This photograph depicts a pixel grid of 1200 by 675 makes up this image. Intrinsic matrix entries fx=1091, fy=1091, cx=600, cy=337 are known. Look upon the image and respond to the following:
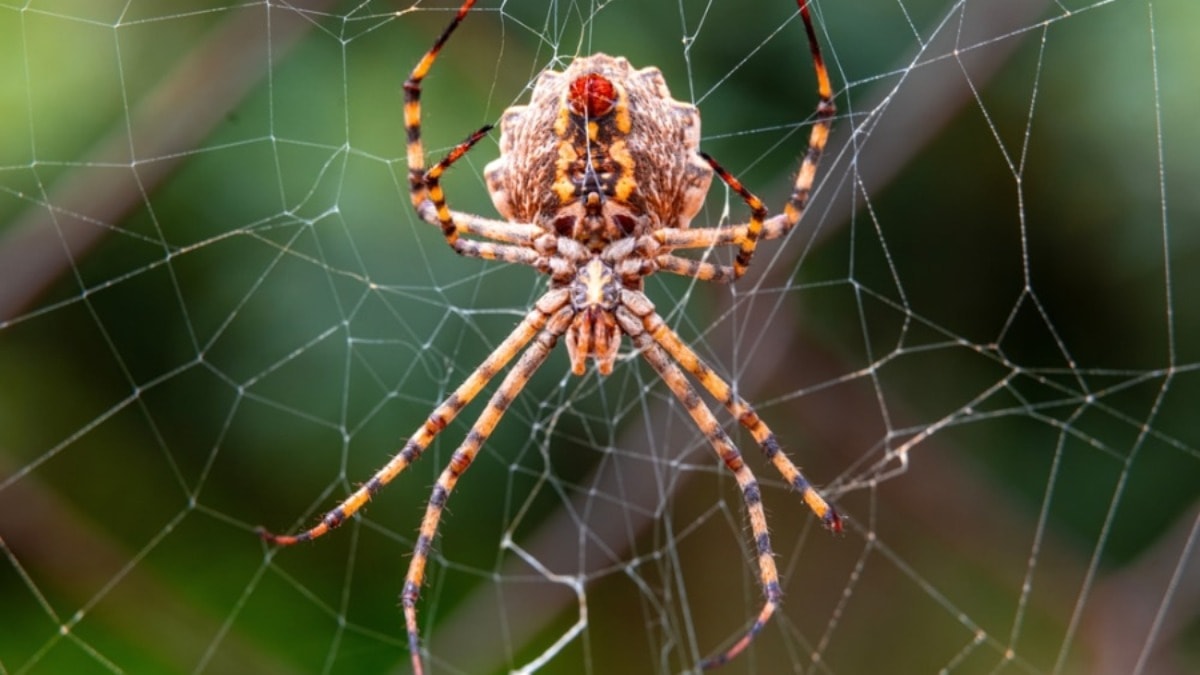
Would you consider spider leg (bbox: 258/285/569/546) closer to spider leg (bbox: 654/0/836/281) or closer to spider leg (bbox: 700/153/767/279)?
spider leg (bbox: 654/0/836/281)

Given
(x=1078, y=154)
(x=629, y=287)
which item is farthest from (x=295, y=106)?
(x=1078, y=154)

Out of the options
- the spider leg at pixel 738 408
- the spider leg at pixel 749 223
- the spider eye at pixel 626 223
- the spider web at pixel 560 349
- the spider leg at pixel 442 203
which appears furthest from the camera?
the spider web at pixel 560 349

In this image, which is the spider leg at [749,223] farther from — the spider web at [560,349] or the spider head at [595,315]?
the spider web at [560,349]

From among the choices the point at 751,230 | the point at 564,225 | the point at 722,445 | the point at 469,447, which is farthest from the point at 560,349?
the point at 751,230

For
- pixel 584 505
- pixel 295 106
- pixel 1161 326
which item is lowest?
pixel 584 505

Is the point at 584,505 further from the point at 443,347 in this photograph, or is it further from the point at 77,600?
the point at 77,600

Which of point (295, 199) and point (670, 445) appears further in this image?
point (670, 445)

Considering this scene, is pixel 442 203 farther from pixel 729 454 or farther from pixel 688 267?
pixel 729 454

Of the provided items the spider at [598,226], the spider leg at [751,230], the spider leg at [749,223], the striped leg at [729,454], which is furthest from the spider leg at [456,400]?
the spider leg at [749,223]

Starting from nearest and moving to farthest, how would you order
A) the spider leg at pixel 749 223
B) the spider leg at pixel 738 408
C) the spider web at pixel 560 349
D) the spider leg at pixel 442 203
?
the spider leg at pixel 749 223 < the spider leg at pixel 442 203 < the spider leg at pixel 738 408 < the spider web at pixel 560 349
